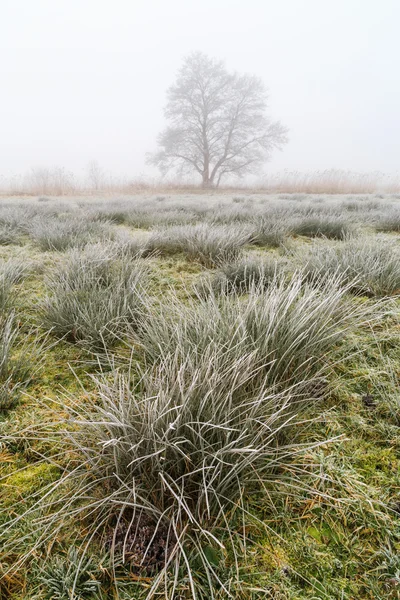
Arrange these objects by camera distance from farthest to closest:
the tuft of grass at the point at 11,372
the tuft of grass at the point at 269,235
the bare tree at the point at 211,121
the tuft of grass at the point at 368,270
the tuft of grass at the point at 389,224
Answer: the bare tree at the point at 211,121, the tuft of grass at the point at 389,224, the tuft of grass at the point at 269,235, the tuft of grass at the point at 368,270, the tuft of grass at the point at 11,372

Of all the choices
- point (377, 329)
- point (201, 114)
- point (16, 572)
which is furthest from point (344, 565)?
point (201, 114)

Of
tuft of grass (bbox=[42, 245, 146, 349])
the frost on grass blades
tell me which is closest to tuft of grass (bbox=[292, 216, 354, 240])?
tuft of grass (bbox=[42, 245, 146, 349])

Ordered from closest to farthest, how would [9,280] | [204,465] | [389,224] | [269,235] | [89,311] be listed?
[204,465] → [89,311] → [9,280] → [269,235] → [389,224]

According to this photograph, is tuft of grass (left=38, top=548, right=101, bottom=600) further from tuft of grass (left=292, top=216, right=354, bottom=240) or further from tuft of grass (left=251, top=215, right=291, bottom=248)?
tuft of grass (left=292, top=216, right=354, bottom=240)

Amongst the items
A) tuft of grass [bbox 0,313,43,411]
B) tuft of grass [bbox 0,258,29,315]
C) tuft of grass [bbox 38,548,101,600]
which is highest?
tuft of grass [bbox 0,258,29,315]

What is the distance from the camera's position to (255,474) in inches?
34.7

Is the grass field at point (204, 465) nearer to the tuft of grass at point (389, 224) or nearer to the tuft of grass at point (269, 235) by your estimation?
Result: the tuft of grass at point (269, 235)

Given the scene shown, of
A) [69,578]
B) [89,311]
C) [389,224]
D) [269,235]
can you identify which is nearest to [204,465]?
[69,578]

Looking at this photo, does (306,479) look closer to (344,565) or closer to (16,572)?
(344,565)

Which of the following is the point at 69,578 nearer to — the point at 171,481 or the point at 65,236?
the point at 171,481

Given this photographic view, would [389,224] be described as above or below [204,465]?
above

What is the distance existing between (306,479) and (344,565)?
0.20 m

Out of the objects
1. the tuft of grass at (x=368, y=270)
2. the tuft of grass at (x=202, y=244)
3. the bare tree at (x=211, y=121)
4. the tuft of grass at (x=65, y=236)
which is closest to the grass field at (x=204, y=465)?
the tuft of grass at (x=368, y=270)

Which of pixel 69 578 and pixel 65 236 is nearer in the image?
pixel 69 578
